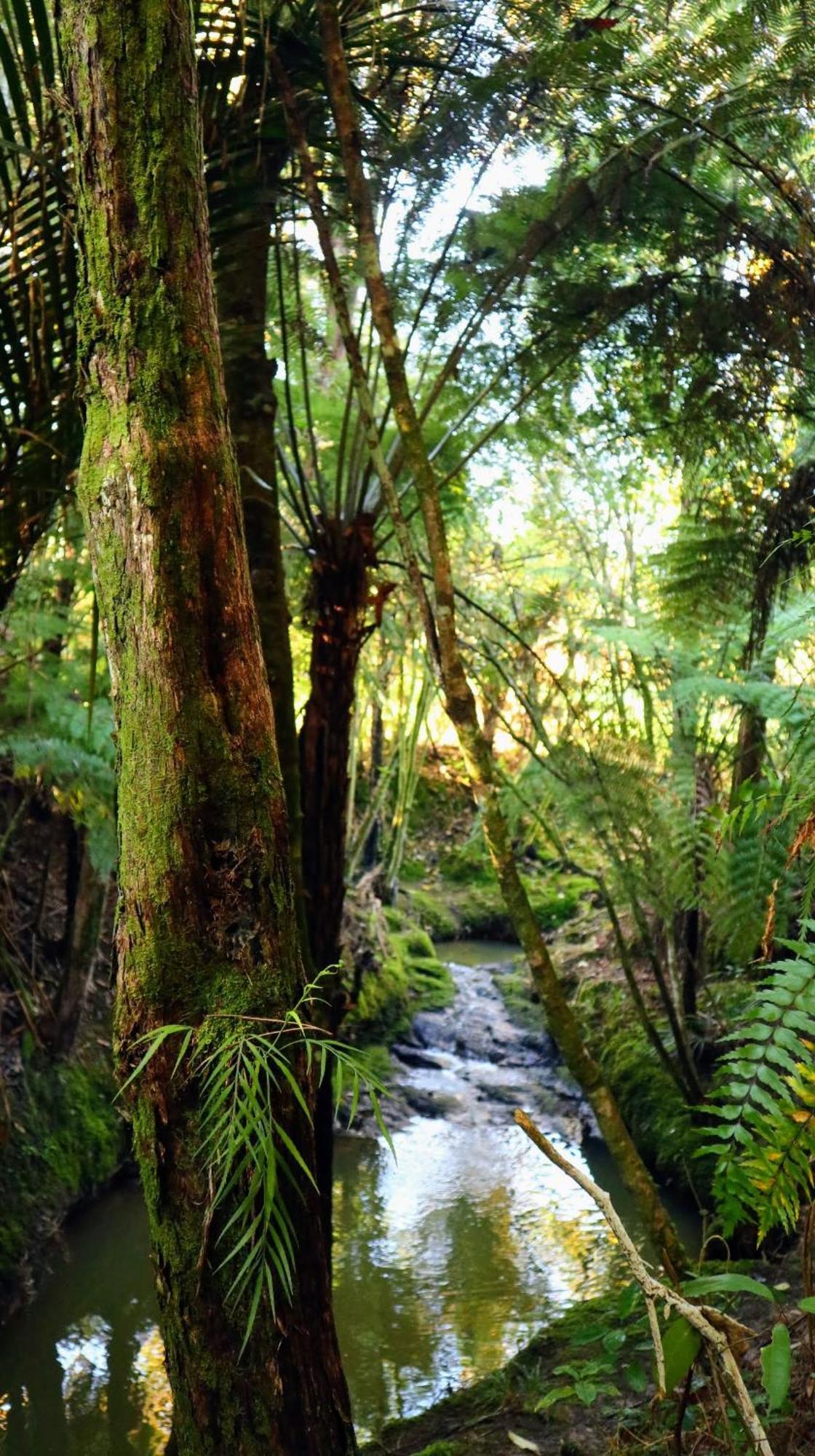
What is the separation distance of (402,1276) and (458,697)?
2.77 m

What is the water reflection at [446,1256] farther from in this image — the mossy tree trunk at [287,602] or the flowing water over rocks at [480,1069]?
the mossy tree trunk at [287,602]

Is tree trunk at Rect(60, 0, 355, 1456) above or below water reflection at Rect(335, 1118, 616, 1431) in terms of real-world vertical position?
above

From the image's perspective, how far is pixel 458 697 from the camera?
98.7 inches

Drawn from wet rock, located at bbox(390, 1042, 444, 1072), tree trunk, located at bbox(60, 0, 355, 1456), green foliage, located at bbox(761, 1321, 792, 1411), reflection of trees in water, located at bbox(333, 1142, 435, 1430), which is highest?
tree trunk, located at bbox(60, 0, 355, 1456)

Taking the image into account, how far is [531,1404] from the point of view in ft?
8.00

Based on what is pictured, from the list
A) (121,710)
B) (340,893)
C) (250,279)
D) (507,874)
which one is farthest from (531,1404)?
(250,279)

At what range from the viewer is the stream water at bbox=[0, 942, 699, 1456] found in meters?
3.42

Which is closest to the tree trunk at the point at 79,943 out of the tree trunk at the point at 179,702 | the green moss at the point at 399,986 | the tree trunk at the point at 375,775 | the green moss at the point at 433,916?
the green moss at the point at 399,986

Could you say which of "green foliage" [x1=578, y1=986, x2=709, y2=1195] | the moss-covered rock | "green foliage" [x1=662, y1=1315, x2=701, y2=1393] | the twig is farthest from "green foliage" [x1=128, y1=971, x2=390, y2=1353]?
the moss-covered rock

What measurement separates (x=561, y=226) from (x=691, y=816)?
2.29m

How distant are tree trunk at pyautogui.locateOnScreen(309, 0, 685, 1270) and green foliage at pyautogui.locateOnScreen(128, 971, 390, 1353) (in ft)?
3.40

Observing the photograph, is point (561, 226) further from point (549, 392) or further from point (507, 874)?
point (507, 874)

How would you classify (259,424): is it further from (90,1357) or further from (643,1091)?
(643,1091)

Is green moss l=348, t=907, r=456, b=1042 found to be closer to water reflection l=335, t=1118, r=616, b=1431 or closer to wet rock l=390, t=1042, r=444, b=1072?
wet rock l=390, t=1042, r=444, b=1072
